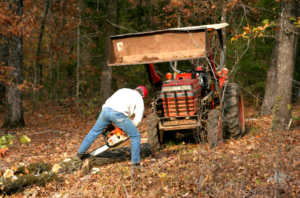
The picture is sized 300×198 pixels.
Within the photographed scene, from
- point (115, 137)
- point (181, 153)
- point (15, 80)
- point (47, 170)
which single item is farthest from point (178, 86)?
point (15, 80)

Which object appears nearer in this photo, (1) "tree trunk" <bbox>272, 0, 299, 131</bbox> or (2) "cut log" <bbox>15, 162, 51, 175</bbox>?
(2) "cut log" <bbox>15, 162, 51, 175</bbox>

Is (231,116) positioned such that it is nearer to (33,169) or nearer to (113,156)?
(113,156)

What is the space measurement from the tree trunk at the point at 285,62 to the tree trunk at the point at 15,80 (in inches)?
380

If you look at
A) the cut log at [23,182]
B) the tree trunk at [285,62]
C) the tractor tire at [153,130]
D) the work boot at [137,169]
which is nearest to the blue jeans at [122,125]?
the work boot at [137,169]

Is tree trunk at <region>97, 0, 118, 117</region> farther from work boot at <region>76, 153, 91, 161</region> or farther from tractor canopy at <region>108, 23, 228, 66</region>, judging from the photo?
work boot at <region>76, 153, 91, 161</region>

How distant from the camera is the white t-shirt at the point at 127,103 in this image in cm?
634

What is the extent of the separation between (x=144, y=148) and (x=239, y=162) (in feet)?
8.11

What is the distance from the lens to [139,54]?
7266 mm

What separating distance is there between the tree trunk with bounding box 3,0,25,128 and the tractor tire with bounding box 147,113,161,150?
7.22 meters

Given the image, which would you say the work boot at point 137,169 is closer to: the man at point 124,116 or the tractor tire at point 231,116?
the man at point 124,116

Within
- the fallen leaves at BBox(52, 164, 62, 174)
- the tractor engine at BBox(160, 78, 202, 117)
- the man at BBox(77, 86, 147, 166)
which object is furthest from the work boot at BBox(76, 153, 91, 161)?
the tractor engine at BBox(160, 78, 202, 117)

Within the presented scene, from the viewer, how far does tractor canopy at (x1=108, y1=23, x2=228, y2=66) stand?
22.2 feet

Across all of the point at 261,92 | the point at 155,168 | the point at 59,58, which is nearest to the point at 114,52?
the point at 155,168

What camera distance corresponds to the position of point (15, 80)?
12773 mm
